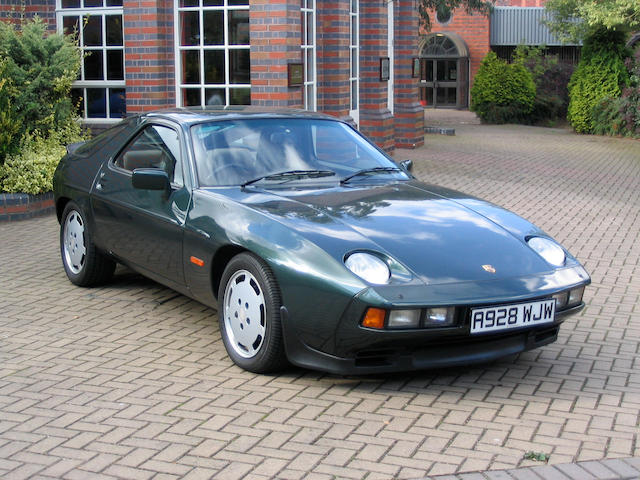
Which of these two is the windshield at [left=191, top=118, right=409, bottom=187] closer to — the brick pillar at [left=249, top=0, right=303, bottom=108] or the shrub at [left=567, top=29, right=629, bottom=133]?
the brick pillar at [left=249, top=0, right=303, bottom=108]

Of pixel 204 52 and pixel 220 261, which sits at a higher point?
pixel 204 52

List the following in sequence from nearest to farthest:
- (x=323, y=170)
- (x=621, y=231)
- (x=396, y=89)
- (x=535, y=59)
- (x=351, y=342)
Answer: (x=351, y=342), (x=323, y=170), (x=621, y=231), (x=396, y=89), (x=535, y=59)

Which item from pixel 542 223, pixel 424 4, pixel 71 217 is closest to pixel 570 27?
pixel 424 4

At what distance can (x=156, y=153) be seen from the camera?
6672 mm

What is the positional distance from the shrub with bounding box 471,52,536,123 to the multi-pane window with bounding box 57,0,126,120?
16332 mm

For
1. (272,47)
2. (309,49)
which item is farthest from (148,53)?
(309,49)

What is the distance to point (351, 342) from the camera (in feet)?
16.1

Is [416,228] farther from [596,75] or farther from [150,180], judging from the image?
[596,75]

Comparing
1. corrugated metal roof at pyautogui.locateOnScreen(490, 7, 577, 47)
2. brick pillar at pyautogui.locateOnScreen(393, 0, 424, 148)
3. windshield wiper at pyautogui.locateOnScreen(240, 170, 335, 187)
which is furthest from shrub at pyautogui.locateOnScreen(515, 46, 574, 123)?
windshield wiper at pyautogui.locateOnScreen(240, 170, 335, 187)

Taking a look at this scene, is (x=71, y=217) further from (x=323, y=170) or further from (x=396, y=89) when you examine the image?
(x=396, y=89)

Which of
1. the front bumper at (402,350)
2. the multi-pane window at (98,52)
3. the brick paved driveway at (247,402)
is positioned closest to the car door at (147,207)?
the brick paved driveway at (247,402)

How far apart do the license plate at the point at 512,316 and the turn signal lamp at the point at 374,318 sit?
480mm

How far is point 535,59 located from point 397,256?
27565 millimetres

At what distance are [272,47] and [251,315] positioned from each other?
806cm
